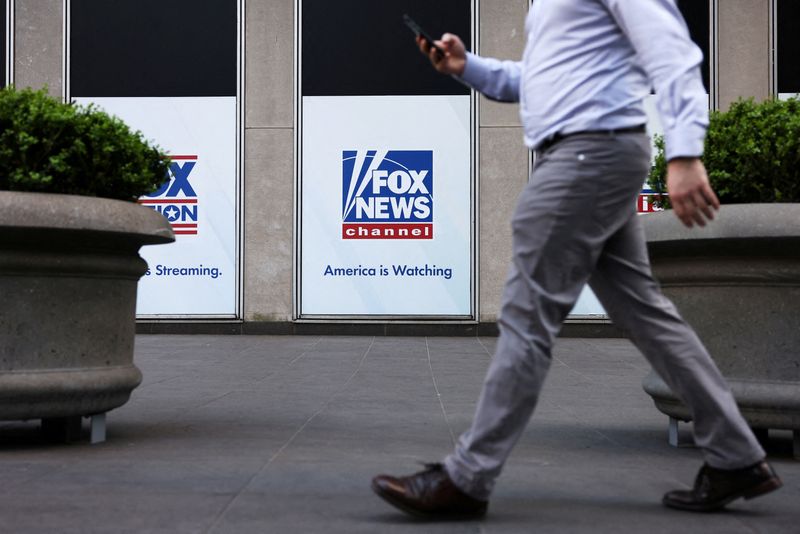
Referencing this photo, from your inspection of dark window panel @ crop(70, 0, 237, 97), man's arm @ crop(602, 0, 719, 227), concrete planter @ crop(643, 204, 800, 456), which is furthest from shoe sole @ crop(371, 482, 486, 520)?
dark window panel @ crop(70, 0, 237, 97)

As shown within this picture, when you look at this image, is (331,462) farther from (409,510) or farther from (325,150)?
(325,150)

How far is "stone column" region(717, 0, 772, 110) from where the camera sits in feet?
46.0

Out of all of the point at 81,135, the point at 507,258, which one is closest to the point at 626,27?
the point at 81,135

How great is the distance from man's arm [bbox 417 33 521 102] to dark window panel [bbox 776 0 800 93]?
38.3ft

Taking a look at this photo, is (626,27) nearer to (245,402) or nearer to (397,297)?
(245,402)

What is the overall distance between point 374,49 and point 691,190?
38.5ft

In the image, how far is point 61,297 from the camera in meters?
4.46

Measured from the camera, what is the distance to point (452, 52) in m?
3.45

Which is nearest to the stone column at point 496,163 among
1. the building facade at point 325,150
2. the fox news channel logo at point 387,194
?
the building facade at point 325,150

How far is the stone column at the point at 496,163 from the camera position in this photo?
46.1 ft

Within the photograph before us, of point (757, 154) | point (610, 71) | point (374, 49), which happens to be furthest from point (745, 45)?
point (610, 71)

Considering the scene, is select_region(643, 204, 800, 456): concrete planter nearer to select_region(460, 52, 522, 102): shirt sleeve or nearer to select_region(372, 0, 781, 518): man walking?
select_region(372, 0, 781, 518): man walking

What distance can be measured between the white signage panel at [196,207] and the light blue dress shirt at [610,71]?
11.2 metres

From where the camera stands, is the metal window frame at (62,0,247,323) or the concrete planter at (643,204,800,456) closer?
the concrete planter at (643,204,800,456)
